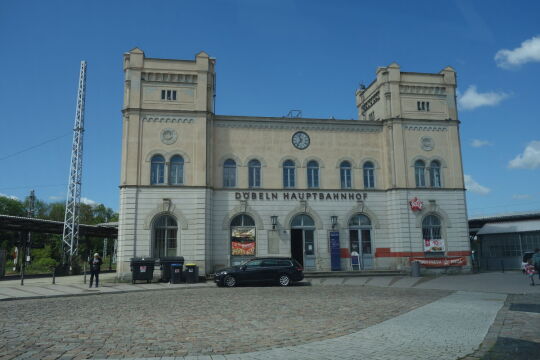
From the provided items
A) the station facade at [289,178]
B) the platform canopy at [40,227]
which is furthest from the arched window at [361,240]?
the platform canopy at [40,227]

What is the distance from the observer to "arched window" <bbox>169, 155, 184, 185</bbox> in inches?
1053

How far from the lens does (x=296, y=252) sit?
28.5 m

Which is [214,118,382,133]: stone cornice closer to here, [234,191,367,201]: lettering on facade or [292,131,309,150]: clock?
[292,131,309,150]: clock

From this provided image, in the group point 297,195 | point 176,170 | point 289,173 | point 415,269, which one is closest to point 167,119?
point 176,170

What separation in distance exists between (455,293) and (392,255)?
1075cm

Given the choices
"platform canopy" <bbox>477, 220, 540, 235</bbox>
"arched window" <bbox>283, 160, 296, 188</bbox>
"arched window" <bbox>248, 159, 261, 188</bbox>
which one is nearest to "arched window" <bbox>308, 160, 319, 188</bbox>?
"arched window" <bbox>283, 160, 296, 188</bbox>

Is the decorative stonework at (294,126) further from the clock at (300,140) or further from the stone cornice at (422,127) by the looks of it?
the stone cornice at (422,127)

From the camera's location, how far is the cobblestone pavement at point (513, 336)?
24.1 ft

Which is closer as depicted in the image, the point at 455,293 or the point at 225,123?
the point at 455,293

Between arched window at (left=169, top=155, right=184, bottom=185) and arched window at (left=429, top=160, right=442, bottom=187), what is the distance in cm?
1612

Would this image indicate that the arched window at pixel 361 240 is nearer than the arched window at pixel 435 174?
Yes

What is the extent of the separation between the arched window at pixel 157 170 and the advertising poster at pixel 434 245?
55.4 feet

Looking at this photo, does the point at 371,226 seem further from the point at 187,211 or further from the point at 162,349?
the point at 162,349

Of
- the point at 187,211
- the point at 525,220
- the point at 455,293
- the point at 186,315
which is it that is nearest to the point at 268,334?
the point at 186,315
